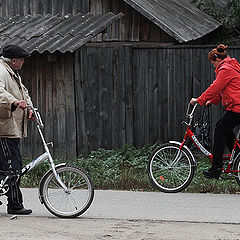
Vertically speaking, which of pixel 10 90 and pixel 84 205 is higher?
pixel 10 90

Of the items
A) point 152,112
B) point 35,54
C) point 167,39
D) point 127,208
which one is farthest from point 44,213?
point 167,39

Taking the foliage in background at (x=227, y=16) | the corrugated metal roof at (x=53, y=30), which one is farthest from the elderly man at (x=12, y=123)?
the foliage in background at (x=227, y=16)

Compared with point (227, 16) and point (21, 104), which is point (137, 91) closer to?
point (21, 104)

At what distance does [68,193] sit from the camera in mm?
7742

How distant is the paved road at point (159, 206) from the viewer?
25.9 feet

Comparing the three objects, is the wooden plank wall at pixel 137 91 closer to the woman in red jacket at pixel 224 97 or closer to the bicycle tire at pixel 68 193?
the woman in red jacket at pixel 224 97

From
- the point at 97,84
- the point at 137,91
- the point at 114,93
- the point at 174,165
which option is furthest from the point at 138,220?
the point at 97,84

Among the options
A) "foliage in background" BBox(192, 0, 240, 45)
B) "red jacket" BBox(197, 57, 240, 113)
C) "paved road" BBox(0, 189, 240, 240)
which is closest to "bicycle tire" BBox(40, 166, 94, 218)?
"paved road" BBox(0, 189, 240, 240)

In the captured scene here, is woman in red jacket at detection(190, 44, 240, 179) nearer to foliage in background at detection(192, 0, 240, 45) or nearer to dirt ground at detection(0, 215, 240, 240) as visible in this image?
dirt ground at detection(0, 215, 240, 240)

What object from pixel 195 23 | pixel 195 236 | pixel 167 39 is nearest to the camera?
pixel 195 236

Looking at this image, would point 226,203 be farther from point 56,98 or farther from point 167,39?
point 167,39

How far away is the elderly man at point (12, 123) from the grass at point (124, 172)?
239 cm

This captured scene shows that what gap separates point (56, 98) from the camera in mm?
13211

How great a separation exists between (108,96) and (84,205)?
529cm
